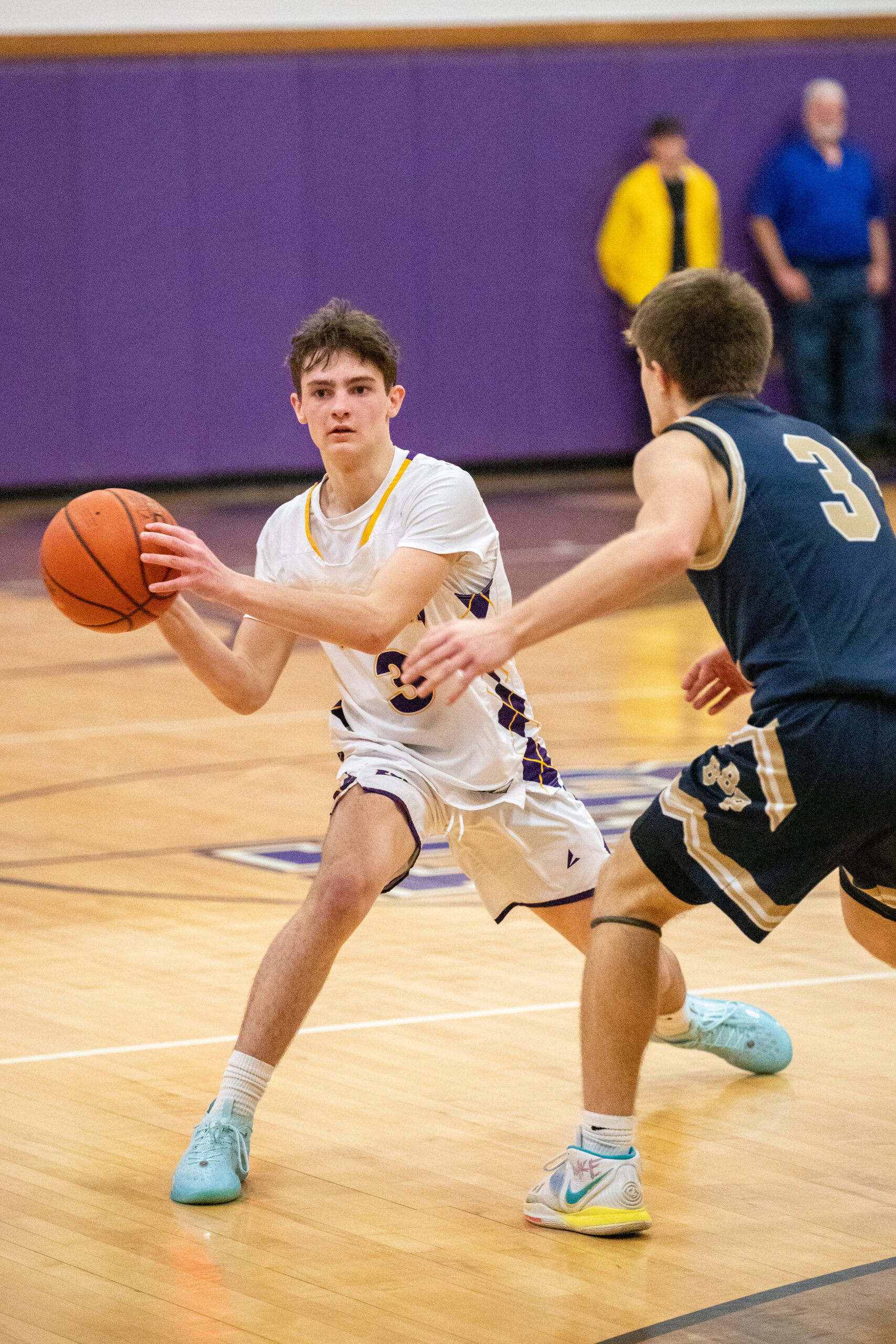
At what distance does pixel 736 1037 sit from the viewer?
15.4 feet

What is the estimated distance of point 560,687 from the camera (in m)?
9.30

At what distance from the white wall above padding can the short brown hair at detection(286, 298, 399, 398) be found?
10.9 m

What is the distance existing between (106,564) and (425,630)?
713 millimetres

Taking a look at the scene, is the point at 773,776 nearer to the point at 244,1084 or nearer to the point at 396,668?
the point at 396,668

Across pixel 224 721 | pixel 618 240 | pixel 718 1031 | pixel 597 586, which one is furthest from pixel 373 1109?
pixel 618 240

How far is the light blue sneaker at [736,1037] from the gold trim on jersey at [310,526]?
1.23 m

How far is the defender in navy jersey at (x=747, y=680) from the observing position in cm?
360

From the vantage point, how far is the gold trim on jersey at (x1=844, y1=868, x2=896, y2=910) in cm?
382

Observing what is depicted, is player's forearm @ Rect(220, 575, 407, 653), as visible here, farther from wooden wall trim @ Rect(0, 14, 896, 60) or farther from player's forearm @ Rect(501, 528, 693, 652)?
wooden wall trim @ Rect(0, 14, 896, 60)

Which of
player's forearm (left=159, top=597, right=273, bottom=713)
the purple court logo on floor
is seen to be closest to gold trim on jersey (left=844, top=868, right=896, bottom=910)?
player's forearm (left=159, top=597, right=273, bottom=713)

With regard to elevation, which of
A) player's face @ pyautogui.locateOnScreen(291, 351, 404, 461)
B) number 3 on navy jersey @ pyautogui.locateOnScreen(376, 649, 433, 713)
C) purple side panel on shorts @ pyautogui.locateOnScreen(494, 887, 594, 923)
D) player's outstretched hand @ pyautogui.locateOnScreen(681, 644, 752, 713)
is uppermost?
player's face @ pyautogui.locateOnScreen(291, 351, 404, 461)

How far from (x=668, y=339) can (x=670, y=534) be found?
1.60ft

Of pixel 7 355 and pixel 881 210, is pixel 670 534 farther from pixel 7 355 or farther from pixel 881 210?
pixel 881 210

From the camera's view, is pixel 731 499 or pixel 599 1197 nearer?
pixel 731 499
